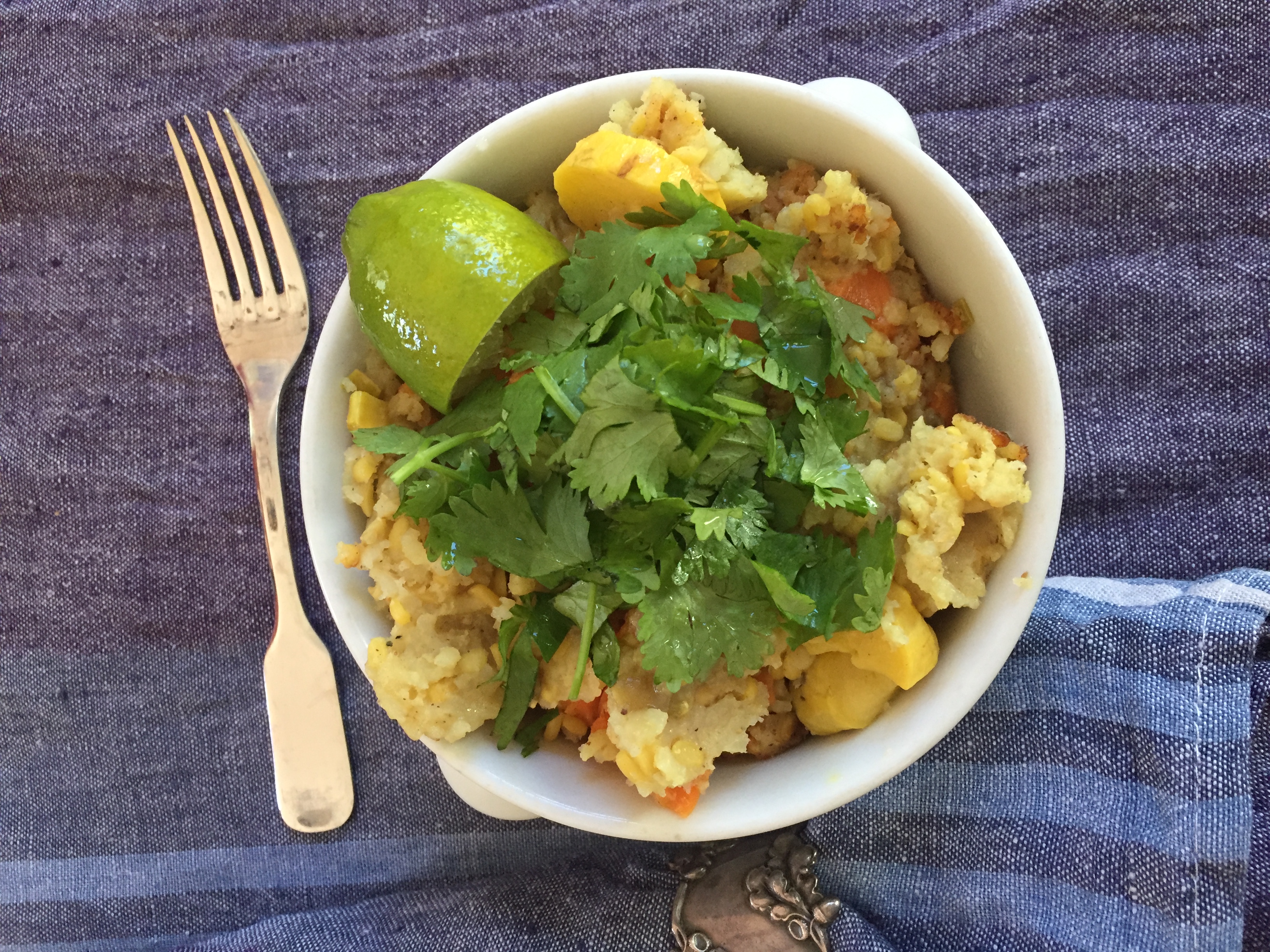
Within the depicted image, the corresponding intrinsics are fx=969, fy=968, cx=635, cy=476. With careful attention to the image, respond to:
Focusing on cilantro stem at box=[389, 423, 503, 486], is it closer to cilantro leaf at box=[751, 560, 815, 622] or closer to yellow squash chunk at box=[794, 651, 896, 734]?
cilantro leaf at box=[751, 560, 815, 622]

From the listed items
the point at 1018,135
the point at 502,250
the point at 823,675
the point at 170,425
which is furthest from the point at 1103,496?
the point at 170,425

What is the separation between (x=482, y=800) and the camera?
1591mm

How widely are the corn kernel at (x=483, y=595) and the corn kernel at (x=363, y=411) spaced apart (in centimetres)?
26

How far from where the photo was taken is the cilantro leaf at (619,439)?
3.75ft

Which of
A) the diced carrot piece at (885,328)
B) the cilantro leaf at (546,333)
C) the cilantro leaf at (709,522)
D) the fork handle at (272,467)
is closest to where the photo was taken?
the cilantro leaf at (709,522)

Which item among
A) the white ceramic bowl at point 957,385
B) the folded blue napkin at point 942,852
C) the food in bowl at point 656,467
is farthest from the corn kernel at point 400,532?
the folded blue napkin at point 942,852

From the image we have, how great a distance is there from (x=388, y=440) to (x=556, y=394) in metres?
0.25

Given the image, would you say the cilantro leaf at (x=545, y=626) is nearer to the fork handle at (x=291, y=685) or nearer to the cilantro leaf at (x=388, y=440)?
the cilantro leaf at (x=388, y=440)

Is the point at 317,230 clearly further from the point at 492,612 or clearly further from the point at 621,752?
the point at 621,752

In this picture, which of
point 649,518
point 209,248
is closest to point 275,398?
point 209,248

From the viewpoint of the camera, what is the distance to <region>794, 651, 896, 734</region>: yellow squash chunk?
1272 millimetres

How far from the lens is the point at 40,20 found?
1.99 m

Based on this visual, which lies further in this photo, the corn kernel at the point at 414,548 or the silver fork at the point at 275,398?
the silver fork at the point at 275,398

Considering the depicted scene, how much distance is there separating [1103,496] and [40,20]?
7.56 feet
